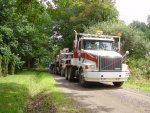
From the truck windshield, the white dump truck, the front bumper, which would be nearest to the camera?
the front bumper

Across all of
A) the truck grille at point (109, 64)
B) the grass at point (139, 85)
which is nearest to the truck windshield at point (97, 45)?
the truck grille at point (109, 64)

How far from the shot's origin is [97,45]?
69.1 feet

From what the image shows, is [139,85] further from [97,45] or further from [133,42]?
[133,42]

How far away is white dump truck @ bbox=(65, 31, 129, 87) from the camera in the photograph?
19.1m

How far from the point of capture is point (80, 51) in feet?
69.7

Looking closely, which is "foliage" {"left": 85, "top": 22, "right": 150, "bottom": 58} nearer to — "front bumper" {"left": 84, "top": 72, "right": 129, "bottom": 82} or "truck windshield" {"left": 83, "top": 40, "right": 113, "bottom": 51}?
"truck windshield" {"left": 83, "top": 40, "right": 113, "bottom": 51}

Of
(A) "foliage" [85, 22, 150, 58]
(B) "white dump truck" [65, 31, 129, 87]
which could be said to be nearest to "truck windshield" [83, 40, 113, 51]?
(B) "white dump truck" [65, 31, 129, 87]

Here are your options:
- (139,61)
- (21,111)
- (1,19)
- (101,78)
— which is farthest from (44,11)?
(1,19)

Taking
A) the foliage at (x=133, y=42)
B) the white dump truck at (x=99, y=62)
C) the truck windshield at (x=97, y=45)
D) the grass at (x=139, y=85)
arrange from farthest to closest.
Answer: the foliage at (x=133, y=42) → the truck windshield at (x=97, y=45) → the grass at (x=139, y=85) → the white dump truck at (x=99, y=62)

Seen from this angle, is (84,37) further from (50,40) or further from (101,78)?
(50,40)

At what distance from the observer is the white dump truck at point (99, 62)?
19078 mm

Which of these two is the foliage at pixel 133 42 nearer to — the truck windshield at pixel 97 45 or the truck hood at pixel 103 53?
the truck windshield at pixel 97 45

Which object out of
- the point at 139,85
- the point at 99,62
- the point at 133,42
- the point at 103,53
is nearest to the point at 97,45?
the point at 103,53

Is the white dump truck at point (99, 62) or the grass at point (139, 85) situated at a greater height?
the white dump truck at point (99, 62)
